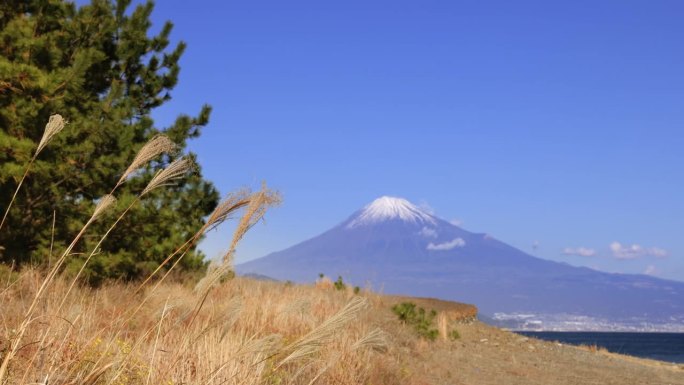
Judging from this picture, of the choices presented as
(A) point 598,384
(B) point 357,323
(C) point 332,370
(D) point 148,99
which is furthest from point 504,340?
(C) point 332,370

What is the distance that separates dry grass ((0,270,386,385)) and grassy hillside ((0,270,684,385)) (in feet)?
0.05

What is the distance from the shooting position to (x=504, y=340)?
18.6 meters

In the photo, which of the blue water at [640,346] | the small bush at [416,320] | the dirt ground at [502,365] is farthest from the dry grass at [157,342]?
the blue water at [640,346]

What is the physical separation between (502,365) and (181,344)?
1012cm

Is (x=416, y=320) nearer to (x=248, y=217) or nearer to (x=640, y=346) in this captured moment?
(x=248, y=217)

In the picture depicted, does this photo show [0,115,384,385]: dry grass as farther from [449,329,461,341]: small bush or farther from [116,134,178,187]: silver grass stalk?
[449,329,461,341]: small bush

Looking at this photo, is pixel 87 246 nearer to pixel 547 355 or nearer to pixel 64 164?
pixel 64 164

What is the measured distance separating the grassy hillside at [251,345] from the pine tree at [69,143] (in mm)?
1062

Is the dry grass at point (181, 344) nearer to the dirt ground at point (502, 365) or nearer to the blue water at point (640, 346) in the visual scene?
the dirt ground at point (502, 365)

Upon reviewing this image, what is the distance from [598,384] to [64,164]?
404 inches

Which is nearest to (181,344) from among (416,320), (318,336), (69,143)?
(318,336)

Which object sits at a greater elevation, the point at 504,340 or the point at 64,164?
the point at 64,164

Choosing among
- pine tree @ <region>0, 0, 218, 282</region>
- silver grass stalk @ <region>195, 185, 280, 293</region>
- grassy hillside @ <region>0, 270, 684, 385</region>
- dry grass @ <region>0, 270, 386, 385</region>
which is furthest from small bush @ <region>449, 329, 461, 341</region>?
silver grass stalk @ <region>195, 185, 280, 293</region>

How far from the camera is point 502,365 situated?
13.5 metres
